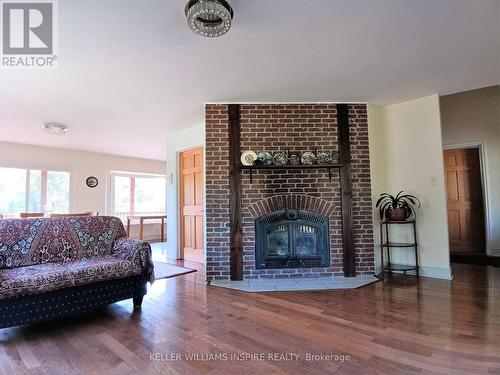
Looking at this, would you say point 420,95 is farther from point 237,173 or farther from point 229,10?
point 229,10

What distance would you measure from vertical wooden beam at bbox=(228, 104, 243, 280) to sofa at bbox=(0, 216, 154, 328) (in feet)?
3.48

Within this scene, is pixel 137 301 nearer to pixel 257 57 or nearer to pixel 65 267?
pixel 65 267

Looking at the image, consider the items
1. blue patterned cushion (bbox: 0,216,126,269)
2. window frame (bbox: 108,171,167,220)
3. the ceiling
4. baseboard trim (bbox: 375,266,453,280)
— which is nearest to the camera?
the ceiling

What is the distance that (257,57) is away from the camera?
2523 mm

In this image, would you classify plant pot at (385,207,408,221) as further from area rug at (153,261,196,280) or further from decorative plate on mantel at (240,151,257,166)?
area rug at (153,261,196,280)

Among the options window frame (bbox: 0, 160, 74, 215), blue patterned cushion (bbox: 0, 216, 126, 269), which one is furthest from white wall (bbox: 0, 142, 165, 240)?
blue patterned cushion (bbox: 0, 216, 126, 269)

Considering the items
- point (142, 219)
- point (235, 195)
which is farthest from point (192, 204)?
point (142, 219)

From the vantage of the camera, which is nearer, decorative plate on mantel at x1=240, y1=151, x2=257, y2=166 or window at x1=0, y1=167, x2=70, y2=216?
decorative plate on mantel at x1=240, y1=151, x2=257, y2=166

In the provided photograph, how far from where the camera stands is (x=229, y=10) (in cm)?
178

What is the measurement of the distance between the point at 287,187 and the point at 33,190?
18.0 ft

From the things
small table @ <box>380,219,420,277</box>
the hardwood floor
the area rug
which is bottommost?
the hardwood floor

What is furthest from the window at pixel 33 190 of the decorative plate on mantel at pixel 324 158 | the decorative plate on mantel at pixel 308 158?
the decorative plate on mantel at pixel 324 158

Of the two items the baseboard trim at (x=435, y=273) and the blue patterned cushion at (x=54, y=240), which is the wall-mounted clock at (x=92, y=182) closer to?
the blue patterned cushion at (x=54, y=240)

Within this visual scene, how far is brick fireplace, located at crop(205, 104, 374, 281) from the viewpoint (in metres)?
3.48
